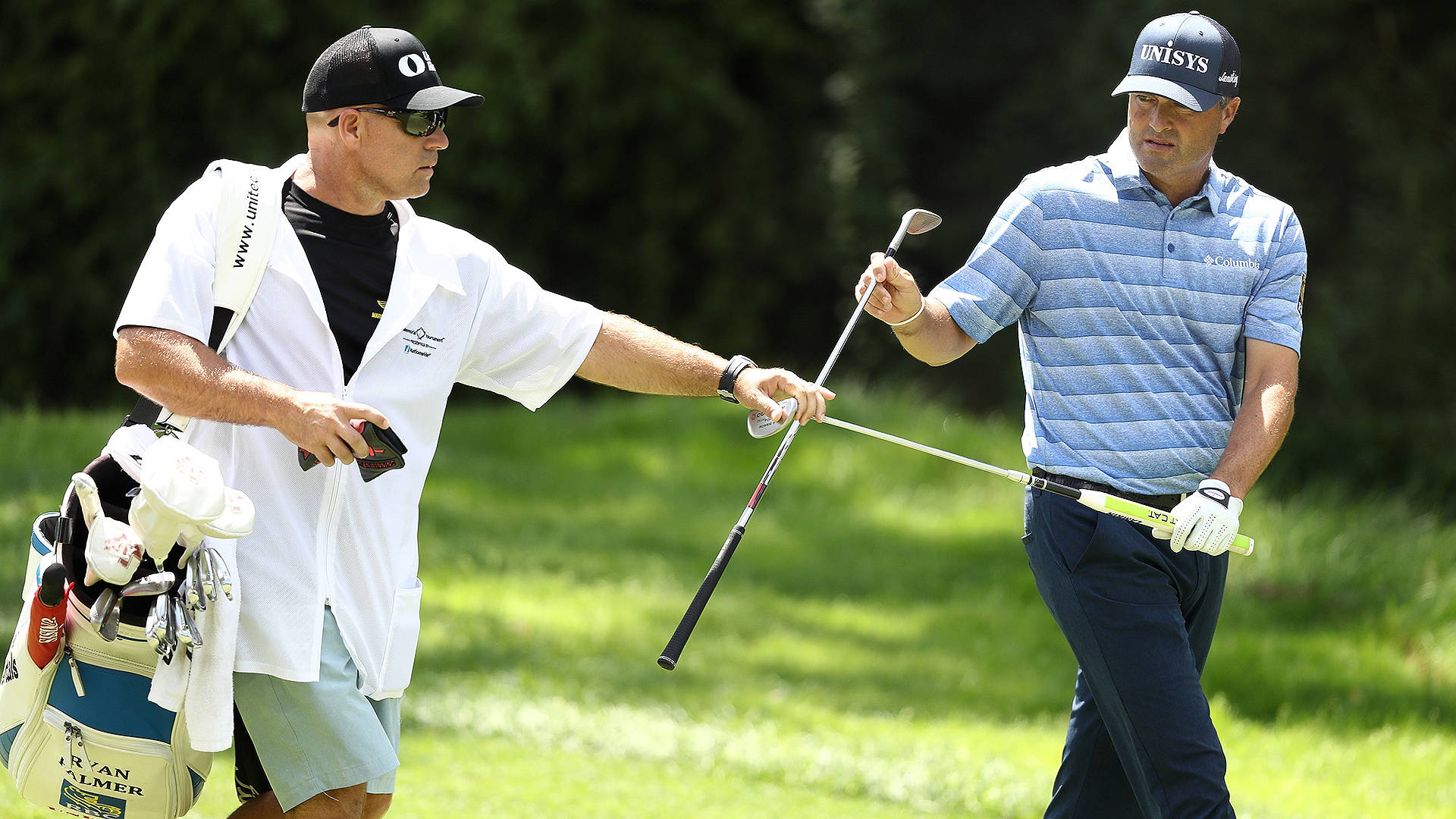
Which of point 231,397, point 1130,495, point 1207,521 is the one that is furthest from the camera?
point 1130,495

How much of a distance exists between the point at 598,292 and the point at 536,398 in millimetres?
10379

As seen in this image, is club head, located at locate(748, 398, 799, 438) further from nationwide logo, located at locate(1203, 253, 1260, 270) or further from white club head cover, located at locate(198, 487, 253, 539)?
white club head cover, located at locate(198, 487, 253, 539)

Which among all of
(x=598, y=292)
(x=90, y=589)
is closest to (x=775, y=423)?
(x=90, y=589)

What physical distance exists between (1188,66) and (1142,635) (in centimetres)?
125

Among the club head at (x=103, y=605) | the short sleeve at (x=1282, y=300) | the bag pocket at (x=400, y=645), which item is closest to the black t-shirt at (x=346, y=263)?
the bag pocket at (x=400, y=645)

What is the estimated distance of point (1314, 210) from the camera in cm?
1198

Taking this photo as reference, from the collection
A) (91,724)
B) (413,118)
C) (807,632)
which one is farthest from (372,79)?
(807,632)

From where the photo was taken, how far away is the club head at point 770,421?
3.63 metres

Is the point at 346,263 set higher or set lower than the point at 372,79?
lower

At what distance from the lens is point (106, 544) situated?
2957mm

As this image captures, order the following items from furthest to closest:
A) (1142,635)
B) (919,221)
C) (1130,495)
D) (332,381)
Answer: (919,221)
(1130,495)
(1142,635)
(332,381)

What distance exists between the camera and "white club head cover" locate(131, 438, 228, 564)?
2.86m

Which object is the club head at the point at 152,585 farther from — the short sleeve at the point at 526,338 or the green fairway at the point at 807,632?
the green fairway at the point at 807,632

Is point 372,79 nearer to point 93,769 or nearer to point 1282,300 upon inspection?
point 93,769
